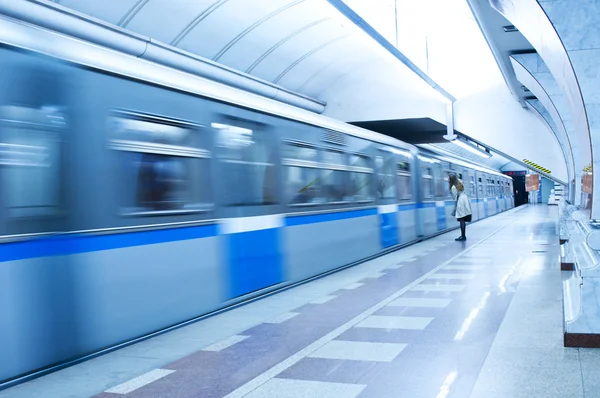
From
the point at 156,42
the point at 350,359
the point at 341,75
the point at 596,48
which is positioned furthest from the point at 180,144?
the point at 341,75

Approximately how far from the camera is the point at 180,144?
7031mm

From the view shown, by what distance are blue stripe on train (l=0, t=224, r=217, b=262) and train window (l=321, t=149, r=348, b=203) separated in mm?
4163

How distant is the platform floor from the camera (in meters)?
4.95

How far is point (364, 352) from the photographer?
5969mm

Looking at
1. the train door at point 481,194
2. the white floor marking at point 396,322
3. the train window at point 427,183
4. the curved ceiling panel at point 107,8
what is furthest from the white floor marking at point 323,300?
the train door at point 481,194

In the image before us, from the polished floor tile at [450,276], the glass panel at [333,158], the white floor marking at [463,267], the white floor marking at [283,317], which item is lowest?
the white floor marking at [283,317]

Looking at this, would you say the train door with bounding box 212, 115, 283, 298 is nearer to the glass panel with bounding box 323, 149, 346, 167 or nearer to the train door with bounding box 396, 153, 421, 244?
the glass panel with bounding box 323, 149, 346, 167

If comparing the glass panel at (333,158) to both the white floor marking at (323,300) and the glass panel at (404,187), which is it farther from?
the glass panel at (404,187)

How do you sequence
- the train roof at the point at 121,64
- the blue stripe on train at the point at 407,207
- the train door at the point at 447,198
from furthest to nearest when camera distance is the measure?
the train door at the point at 447,198
the blue stripe on train at the point at 407,207
the train roof at the point at 121,64

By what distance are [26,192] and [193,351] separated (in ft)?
6.86

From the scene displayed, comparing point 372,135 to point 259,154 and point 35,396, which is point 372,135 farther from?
point 35,396

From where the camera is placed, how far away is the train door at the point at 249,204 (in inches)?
309

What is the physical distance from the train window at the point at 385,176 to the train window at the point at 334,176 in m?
2.23

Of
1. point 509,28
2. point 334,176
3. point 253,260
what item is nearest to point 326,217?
point 334,176
